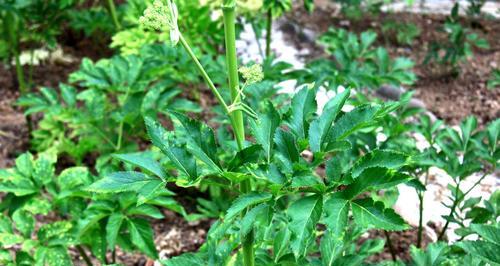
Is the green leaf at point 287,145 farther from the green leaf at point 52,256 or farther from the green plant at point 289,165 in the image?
the green leaf at point 52,256

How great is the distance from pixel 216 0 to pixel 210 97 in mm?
607

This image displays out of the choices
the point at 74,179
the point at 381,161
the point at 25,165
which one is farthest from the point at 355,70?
the point at 381,161

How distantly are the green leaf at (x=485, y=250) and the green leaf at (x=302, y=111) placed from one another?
0.51 meters

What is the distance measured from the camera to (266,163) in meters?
1.45

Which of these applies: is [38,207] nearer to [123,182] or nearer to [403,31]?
[123,182]

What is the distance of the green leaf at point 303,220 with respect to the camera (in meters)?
1.37

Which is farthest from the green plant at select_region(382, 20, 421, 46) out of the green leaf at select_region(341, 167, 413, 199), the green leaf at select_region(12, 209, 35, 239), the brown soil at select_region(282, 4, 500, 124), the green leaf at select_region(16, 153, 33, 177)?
the green leaf at select_region(341, 167, 413, 199)

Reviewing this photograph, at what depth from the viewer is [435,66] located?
15.6 feet

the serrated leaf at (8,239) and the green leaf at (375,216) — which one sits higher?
the green leaf at (375,216)

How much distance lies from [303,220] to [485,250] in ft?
1.73

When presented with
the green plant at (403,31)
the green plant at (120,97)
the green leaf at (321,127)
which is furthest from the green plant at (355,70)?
the green plant at (403,31)

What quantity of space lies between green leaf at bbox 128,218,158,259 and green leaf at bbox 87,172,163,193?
815 mm

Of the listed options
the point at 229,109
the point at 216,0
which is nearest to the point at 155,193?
the point at 229,109

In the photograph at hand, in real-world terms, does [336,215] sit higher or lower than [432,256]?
higher
